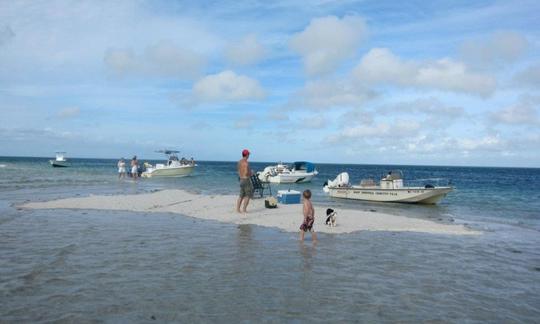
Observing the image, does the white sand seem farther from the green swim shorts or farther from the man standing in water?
the man standing in water

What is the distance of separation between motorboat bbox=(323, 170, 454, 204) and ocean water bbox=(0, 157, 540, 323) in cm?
1281

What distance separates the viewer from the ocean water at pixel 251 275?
708 cm

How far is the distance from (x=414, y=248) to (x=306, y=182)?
43401 millimetres

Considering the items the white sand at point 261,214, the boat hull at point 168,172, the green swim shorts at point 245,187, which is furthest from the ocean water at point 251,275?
the boat hull at point 168,172

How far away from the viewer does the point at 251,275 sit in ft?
29.8

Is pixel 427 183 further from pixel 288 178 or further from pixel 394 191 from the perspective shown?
pixel 394 191

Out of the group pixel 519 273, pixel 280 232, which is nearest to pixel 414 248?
pixel 519 273

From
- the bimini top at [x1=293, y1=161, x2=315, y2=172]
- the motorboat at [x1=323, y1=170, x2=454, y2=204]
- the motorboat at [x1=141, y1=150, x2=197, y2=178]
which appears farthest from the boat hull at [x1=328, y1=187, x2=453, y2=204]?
the motorboat at [x1=141, y1=150, x2=197, y2=178]

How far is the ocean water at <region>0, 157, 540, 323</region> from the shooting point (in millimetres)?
7078

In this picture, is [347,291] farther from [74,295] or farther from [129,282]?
[74,295]

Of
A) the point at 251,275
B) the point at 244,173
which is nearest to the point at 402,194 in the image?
the point at 244,173

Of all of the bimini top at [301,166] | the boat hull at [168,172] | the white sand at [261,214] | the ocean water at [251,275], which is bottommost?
the ocean water at [251,275]

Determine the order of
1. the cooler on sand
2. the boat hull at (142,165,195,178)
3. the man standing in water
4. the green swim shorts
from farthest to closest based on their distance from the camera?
the boat hull at (142,165,195,178) → the cooler on sand → the green swim shorts → the man standing in water

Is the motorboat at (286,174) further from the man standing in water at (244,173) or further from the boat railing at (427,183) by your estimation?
the man standing in water at (244,173)
